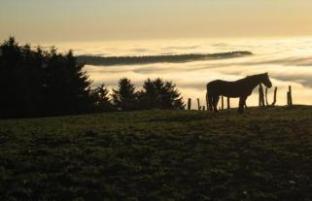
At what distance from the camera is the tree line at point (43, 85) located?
67.0 meters

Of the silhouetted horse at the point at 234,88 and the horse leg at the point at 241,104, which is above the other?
the silhouetted horse at the point at 234,88

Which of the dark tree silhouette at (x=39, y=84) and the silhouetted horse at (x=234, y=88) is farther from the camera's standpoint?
the dark tree silhouette at (x=39, y=84)

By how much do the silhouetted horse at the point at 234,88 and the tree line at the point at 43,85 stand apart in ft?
101

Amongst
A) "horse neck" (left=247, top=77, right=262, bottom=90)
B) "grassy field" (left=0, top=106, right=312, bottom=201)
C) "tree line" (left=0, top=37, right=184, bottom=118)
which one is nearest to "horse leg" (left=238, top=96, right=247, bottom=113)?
"horse neck" (left=247, top=77, right=262, bottom=90)

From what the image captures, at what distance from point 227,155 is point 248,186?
2.88m

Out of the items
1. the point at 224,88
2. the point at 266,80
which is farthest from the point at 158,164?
the point at 266,80

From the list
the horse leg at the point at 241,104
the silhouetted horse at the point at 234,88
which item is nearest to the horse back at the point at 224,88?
the silhouetted horse at the point at 234,88

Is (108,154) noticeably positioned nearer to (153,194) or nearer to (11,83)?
(153,194)

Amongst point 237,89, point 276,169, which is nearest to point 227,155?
point 276,169

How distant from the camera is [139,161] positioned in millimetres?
20344

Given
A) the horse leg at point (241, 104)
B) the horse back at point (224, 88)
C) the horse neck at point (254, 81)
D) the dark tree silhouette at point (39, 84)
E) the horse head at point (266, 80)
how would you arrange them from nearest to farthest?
the horse leg at point (241, 104)
the horse neck at point (254, 81)
the horse back at point (224, 88)
the horse head at point (266, 80)
the dark tree silhouette at point (39, 84)

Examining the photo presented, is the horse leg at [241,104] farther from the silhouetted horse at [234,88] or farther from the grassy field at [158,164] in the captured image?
the grassy field at [158,164]

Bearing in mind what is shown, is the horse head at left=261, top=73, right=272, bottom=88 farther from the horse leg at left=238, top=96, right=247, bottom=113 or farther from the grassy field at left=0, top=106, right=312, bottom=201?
the grassy field at left=0, top=106, right=312, bottom=201

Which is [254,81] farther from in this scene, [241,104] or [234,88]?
[241,104]
